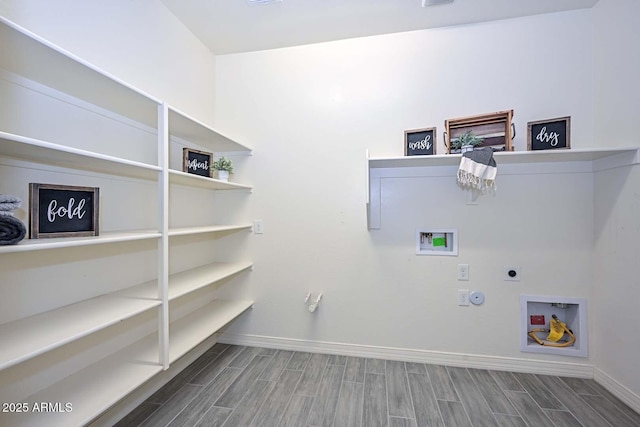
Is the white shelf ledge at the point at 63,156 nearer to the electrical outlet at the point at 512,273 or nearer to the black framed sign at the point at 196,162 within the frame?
the black framed sign at the point at 196,162

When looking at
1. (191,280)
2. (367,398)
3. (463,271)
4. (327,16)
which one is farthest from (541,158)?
(191,280)

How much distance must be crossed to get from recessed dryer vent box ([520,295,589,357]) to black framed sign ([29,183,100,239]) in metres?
2.78

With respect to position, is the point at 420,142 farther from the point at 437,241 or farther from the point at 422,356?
the point at 422,356

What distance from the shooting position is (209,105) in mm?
2480

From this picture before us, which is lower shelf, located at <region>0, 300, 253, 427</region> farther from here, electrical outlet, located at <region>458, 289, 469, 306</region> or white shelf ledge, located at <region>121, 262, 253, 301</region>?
electrical outlet, located at <region>458, 289, 469, 306</region>

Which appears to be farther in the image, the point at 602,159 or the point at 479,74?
the point at 479,74

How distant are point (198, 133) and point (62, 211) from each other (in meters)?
1.07

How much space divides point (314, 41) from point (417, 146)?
1.30 meters

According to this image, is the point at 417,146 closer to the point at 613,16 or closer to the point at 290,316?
the point at 613,16

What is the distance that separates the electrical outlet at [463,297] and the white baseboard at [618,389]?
3.09ft

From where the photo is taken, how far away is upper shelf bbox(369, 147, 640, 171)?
5.57 ft

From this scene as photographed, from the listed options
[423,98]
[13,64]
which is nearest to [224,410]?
[13,64]

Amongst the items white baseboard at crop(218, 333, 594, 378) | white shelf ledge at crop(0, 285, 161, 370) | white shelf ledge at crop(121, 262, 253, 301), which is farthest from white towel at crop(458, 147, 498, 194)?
white shelf ledge at crop(0, 285, 161, 370)

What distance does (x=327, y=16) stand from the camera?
2.05 m
